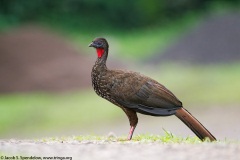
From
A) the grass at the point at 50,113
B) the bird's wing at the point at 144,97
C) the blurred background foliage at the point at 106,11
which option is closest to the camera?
the bird's wing at the point at 144,97

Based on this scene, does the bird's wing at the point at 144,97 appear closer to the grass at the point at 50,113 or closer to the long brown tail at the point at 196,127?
the long brown tail at the point at 196,127

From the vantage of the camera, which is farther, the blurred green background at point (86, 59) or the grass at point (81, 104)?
the blurred green background at point (86, 59)

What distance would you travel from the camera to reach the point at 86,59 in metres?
34.8

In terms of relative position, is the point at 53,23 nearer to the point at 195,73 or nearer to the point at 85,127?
the point at 195,73

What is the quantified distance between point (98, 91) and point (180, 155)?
2.52 meters

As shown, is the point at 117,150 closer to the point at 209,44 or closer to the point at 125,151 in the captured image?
the point at 125,151

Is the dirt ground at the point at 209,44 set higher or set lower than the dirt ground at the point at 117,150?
higher

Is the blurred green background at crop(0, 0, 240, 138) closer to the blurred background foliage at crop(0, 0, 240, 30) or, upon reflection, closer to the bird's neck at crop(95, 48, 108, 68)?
the blurred background foliage at crop(0, 0, 240, 30)

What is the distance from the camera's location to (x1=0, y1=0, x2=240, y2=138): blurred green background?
25.5m

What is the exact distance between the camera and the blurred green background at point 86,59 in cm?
2545

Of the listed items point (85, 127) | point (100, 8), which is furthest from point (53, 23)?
point (85, 127)

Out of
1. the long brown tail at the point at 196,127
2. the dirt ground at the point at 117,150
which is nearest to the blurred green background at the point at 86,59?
the long brown tail at the point at 196,127

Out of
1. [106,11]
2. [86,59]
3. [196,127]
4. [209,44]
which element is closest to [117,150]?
[196,127]

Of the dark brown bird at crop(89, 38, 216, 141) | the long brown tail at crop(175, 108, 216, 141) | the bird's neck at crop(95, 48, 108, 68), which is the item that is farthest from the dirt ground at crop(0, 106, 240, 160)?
the bird's neck at crop(95, 48, 108, 68)
